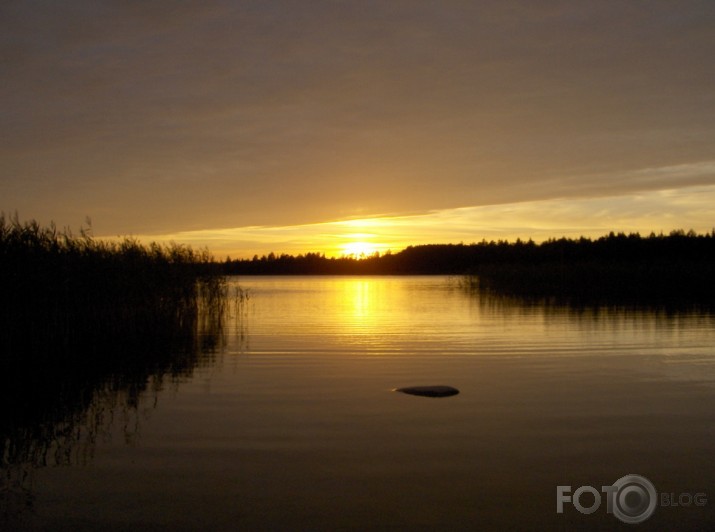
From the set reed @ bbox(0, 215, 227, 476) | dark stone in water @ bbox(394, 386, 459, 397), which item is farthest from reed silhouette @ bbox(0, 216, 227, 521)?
dark stone in water @ bbox(394, 386, 459, 397)

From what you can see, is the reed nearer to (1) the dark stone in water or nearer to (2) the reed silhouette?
(2) the reed silhouette

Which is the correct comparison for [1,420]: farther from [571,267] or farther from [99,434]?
[571,267]

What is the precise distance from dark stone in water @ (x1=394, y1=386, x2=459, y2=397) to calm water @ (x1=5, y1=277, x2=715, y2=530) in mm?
206

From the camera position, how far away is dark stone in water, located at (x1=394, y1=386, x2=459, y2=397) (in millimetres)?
9852

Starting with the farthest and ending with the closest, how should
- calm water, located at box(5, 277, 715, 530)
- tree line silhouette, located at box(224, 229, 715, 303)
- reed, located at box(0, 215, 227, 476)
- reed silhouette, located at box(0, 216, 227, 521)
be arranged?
tree line silhouette, located at box(224, 229, 715, 303) → reed, located at box(0, 215, 227, 476) → reed silhouette, located at box(0, 216, 227, 521) → calm water, located at box(5, 277, 715, 530)

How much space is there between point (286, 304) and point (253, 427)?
79.4 feet

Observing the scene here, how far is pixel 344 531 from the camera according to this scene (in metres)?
5.16

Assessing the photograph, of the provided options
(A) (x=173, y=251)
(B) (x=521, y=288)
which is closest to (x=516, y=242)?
(B) (x=521, y=288)

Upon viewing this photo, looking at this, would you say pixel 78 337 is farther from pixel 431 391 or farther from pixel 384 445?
pixel 384 445

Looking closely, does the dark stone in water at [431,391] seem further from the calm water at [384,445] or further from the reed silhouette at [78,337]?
the reed silhouette at [78,337]

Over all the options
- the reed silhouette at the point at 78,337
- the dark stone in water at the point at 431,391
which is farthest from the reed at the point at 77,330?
the dark stone in water at the point at 431,391

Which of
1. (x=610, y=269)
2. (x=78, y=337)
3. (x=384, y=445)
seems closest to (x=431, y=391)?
(x=384, y=445)

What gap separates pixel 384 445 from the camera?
739 centimetres

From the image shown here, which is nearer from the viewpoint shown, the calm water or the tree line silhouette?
the calm water
